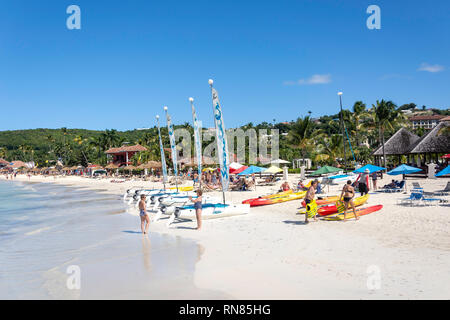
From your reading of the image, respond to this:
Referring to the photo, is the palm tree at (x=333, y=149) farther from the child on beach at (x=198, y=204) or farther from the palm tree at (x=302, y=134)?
the child on beach at (x=198, y=204)

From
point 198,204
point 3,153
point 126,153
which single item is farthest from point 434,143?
point 3,153

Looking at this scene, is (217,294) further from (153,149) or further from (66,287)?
(153,149)

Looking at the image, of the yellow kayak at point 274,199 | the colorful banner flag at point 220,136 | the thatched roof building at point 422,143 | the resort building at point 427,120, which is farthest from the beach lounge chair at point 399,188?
the resort building at point 427,120

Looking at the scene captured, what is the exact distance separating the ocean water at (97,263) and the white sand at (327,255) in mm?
602

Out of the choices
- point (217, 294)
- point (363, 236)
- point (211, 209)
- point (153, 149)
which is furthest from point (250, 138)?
point (217, 294)

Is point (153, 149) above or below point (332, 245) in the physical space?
above

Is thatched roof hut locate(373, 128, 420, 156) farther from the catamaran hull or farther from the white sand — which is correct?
the catamaran hull

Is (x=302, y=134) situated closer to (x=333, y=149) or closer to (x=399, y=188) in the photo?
(x=333, y=149)

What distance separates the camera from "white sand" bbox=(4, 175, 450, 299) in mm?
6098

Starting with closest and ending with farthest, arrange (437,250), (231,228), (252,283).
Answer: (252,283), (437,250), (231,228)

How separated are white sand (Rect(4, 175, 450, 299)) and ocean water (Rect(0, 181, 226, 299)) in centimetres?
60
